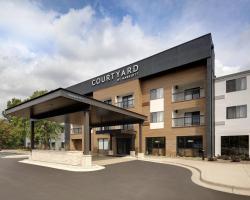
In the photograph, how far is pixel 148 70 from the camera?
3712 cm

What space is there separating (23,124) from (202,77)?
40.7 metres

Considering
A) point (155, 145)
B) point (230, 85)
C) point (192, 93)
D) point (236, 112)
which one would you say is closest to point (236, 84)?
point (230, 85)

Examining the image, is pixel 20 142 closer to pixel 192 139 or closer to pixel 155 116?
pixel 155 116

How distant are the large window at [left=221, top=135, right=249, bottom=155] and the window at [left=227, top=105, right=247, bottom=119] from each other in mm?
2245

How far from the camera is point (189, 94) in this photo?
33906 mm

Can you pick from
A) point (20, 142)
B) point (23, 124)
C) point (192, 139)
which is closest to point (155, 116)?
point (192, 139)

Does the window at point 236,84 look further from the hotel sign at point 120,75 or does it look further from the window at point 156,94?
the hotel sign at point 120,75

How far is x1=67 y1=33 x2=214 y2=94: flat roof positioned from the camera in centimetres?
3070

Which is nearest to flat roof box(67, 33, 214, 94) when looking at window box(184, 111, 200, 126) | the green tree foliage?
window box(184, 111, 200, 126)

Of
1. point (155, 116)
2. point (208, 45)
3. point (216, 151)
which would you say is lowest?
point (216, 151)

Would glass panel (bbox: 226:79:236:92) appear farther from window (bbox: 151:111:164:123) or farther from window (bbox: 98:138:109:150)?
window (bbox: 98:138:109:150)

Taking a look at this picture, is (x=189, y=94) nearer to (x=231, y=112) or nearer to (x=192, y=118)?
(x=192, y=118)

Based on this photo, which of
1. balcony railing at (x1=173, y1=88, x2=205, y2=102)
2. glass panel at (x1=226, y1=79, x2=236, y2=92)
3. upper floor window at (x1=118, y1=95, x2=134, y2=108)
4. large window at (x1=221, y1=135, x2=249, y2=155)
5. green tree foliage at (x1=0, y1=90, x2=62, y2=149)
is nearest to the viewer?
large window at (x1=221, y1=135, x2=249, y2=155)

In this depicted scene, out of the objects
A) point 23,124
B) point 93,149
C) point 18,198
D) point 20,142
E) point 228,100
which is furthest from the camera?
point 20,142
